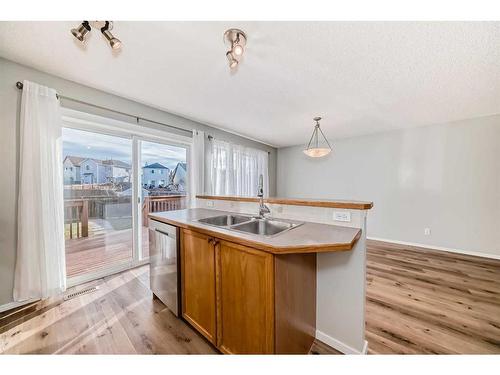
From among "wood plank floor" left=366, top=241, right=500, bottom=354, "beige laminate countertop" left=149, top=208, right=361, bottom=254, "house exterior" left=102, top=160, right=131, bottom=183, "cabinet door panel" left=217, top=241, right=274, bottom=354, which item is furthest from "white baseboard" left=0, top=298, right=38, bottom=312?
"wood plank floor" left=366, top=241, right=500, bottom=354

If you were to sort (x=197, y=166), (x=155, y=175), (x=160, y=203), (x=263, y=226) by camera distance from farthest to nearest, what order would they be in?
(x=197, y=166), (x=160, y=203), (x=155, y=175), (x=263, y=226)

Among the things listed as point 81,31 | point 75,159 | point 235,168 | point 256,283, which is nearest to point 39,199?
point 75,159

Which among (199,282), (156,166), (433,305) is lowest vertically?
(433,305)

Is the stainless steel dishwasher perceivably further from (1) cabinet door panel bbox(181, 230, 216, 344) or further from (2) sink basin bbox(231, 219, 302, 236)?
(2) sink basin bbox(231, 219, 302, 236)

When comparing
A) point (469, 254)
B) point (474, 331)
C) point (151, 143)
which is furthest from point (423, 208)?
point (151, 143)

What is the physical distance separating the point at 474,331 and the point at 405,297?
51 centimetres

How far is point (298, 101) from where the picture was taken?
8.63 feet

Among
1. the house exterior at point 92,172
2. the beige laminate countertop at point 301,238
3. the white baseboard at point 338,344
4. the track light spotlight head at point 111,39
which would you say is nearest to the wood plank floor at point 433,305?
the white baseboard at point 338,344

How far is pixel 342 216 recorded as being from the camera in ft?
4.63

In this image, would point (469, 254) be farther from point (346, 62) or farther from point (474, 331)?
point (346, 62)

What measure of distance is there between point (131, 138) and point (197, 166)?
3.44 feet

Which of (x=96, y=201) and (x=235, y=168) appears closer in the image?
(x=96, y=201)

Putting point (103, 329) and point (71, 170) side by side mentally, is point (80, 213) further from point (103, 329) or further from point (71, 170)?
point (103, 329)

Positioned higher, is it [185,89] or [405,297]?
[185,89]
